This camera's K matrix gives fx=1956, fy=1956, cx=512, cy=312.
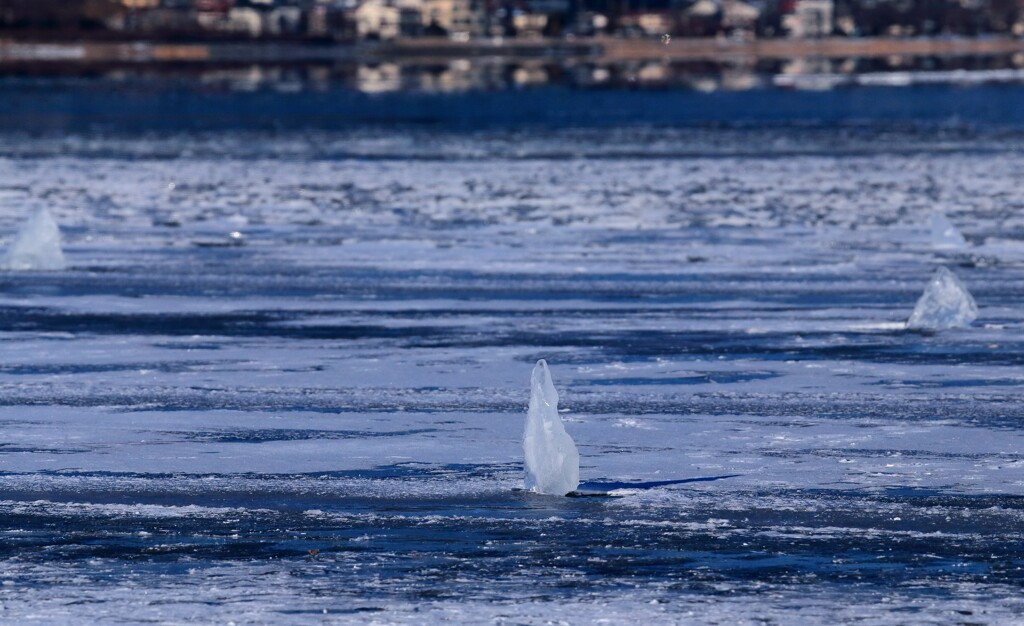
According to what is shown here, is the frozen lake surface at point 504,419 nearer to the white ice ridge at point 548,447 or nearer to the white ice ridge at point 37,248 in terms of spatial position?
the white ice ridge at point 548,447

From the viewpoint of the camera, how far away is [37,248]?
14.6 meters

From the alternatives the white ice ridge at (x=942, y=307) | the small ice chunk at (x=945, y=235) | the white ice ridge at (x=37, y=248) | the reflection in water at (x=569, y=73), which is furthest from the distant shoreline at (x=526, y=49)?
the white ice ridge at (x=942, y=307)

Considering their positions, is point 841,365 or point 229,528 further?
point 841,365

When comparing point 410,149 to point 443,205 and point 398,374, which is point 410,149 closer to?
point 443,205

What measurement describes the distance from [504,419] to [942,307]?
151 inches

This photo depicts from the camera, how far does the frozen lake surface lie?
19.6 feet

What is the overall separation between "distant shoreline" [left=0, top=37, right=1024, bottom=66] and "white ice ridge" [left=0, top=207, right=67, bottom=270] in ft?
372

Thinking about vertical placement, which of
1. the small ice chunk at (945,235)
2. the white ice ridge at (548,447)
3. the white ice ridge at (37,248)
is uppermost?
the white ice ridge at (548,447)

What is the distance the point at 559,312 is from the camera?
12.1 metres

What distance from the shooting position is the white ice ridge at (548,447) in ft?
23.5

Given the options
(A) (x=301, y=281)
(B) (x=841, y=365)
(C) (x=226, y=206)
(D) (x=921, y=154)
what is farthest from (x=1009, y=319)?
(D) (x=921, y=154)

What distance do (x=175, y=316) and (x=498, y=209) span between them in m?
7.93

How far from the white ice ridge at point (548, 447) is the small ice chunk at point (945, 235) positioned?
940 centimetres

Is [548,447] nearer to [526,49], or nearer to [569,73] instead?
[569,73]
